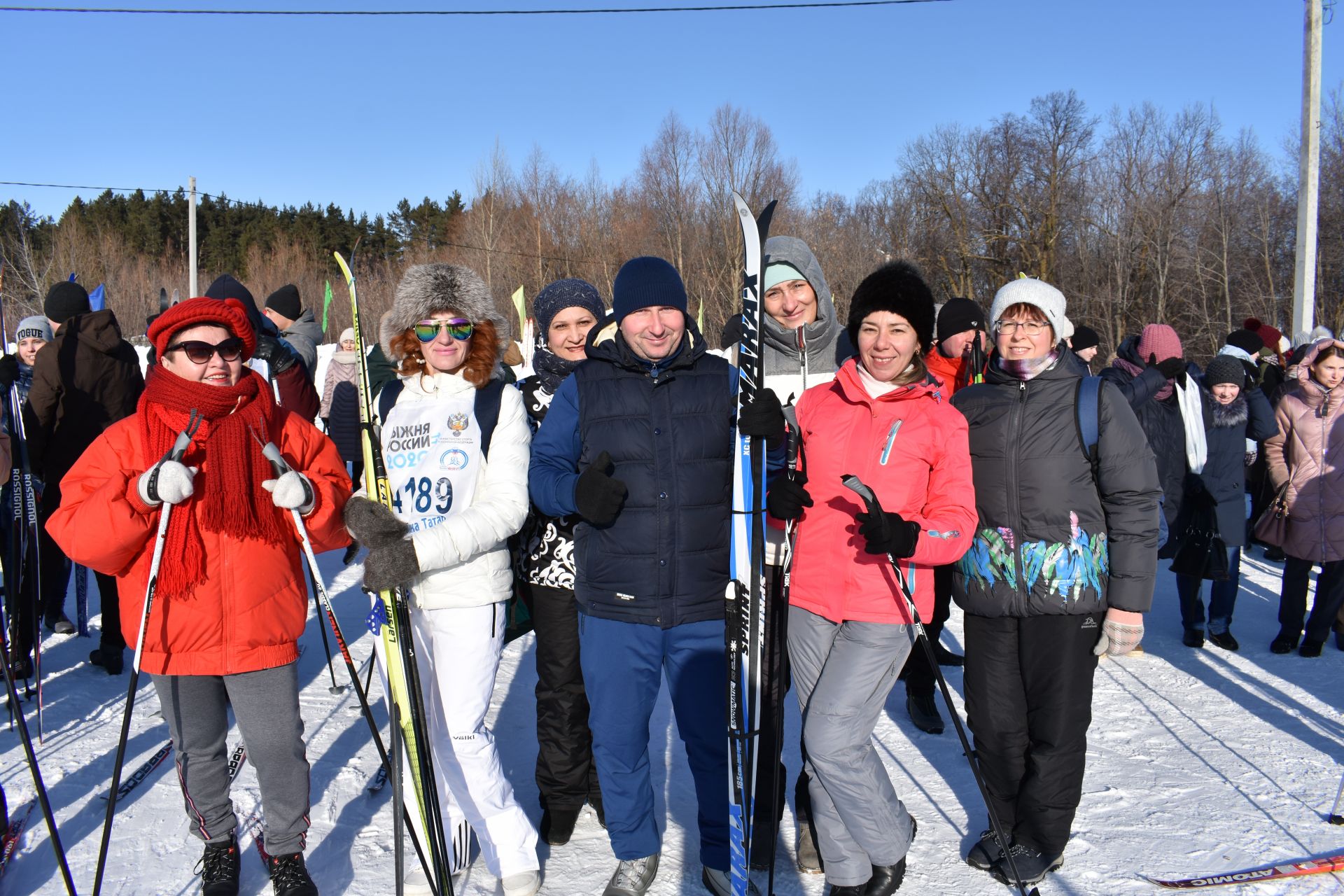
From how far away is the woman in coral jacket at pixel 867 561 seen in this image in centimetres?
268

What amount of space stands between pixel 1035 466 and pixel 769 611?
3.29 ft

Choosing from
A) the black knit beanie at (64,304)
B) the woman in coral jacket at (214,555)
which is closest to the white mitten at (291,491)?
the woman in coral jacket at (214,555)

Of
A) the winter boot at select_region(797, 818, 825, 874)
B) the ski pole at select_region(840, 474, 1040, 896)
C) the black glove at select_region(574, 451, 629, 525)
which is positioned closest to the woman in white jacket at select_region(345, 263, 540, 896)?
the black glove at select_region(574, 451, 629, 525)

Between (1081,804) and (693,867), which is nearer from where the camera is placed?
(693,867)

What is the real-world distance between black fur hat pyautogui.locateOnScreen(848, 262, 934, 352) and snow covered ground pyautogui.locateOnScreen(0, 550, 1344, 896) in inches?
73.8

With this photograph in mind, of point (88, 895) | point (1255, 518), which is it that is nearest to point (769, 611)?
point (88, 895)

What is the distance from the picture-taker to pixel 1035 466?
290cm

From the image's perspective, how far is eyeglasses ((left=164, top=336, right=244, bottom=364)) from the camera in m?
2.60

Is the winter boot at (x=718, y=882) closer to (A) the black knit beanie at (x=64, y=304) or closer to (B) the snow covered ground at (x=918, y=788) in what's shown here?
(B) the snow covered ground at (x=918, y=788)

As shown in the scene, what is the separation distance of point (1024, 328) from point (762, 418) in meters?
1.04

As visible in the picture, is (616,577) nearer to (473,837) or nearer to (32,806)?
(473,837)

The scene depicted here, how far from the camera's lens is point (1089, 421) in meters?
2.88

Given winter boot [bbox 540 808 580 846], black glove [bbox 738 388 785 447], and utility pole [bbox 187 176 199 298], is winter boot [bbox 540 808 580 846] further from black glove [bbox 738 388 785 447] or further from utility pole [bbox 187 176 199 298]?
utility pole [bbox 187 176 199 298]

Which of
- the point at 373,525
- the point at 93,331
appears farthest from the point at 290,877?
the point at 93,331
